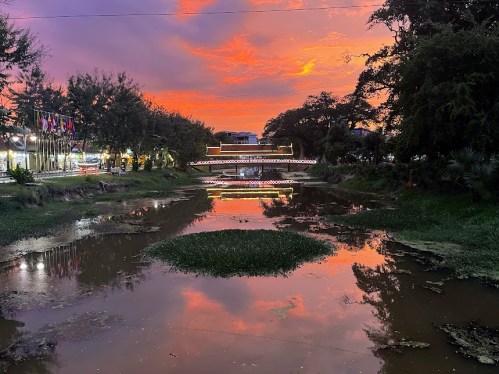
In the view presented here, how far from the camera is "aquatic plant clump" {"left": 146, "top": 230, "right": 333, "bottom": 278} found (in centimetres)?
1352

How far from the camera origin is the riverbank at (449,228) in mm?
13625

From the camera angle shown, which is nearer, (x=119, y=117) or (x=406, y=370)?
(x=406, y=370)

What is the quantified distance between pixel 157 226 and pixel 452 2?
24.5 meters

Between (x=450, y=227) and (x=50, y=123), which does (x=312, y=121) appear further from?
(x=450, y=227)

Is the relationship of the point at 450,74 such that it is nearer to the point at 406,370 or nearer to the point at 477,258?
the point at 477,258

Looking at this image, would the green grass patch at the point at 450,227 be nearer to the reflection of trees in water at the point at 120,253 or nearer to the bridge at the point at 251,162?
the reflection of trees in water at the point at 120,253

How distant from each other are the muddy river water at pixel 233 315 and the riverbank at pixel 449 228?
1069mm

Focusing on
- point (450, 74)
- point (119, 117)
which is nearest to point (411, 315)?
point (450, 74)

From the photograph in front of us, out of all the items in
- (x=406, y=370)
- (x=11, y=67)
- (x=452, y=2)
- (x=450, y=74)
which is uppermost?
(x=452, y=2)

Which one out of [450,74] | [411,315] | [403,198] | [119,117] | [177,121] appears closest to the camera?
[411,315]

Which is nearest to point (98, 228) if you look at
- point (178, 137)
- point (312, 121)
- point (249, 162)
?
point (178, 137)

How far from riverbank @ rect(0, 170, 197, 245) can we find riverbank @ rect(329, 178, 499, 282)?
1529cm

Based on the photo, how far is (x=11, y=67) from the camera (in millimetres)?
27422

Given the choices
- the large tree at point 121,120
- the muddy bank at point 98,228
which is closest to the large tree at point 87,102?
the large tree at point 121,120
